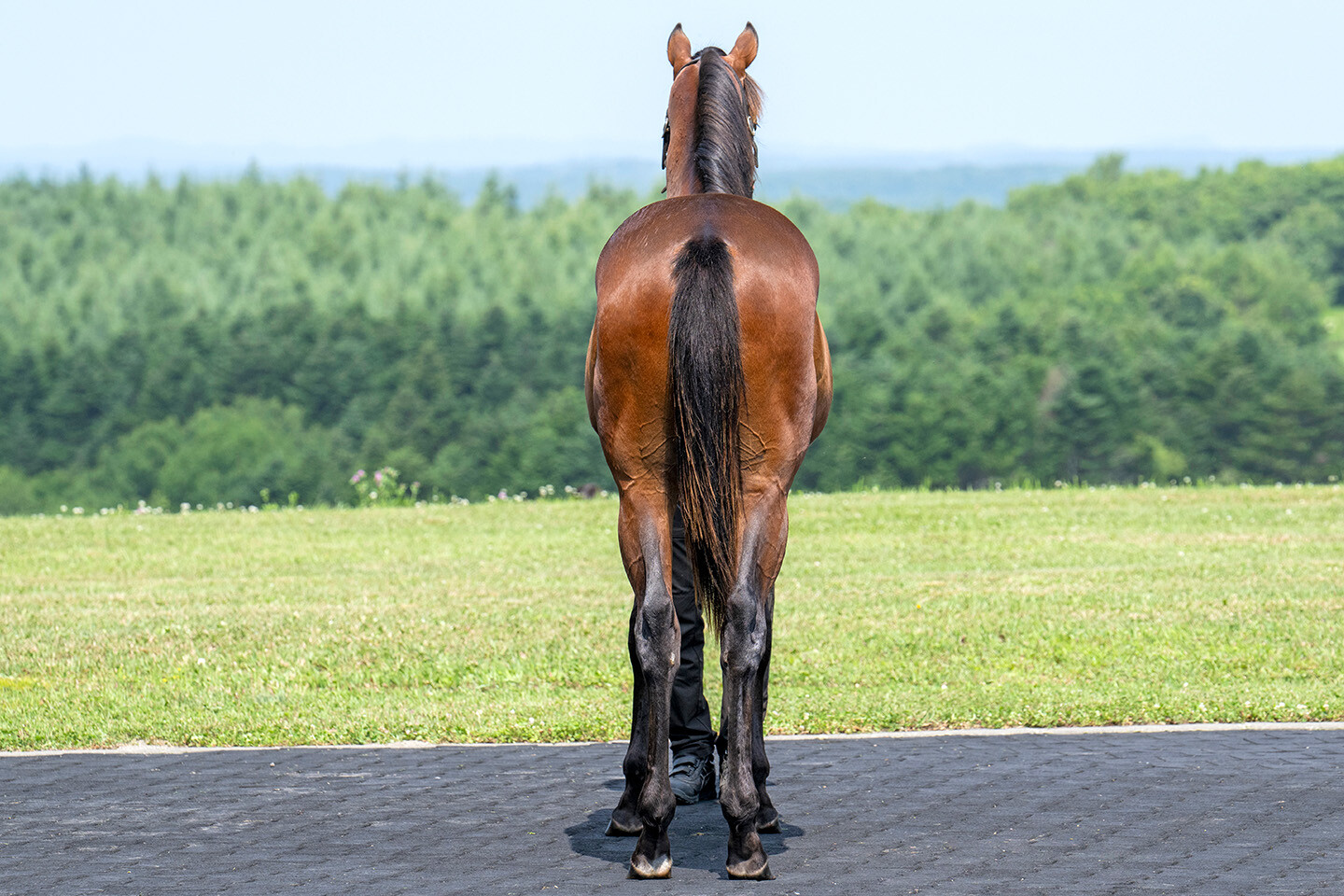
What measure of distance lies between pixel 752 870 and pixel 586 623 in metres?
5.57

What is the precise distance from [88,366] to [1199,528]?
9324cm

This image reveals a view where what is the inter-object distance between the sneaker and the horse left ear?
2662 mm

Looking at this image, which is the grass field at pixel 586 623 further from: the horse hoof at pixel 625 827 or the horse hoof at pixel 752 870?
the horse hoof at pixel 752 870

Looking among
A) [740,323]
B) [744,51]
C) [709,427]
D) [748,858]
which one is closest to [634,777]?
[748,858]

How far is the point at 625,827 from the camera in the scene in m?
5.91

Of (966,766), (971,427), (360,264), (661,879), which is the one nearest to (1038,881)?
(661,879)

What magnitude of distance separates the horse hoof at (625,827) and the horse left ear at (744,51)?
2.81 metres

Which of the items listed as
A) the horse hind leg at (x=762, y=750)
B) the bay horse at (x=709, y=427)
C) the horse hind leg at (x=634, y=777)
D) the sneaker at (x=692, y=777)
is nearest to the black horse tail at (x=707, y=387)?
the bay horse at (x=709, y=427)

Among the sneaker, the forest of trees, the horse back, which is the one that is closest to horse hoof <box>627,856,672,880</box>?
the sneaker

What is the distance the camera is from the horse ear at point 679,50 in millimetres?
6496

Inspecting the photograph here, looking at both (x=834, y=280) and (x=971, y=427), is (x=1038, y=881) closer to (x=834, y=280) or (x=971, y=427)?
(x=971, y=427)

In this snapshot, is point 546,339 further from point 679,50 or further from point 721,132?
point 721,132

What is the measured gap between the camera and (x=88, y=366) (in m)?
99.7

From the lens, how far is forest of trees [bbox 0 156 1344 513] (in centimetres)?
8356
